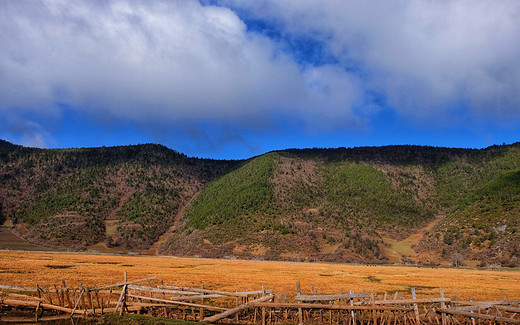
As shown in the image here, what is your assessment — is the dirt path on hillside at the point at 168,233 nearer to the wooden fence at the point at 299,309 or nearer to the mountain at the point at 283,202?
the mountain at the point at 283,202

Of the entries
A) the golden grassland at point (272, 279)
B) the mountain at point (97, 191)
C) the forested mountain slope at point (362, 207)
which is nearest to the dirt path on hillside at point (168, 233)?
the mountain at point (97, 191)

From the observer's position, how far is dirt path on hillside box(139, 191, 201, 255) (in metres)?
104

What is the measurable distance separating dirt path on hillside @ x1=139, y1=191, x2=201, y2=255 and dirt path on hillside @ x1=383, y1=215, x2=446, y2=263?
62.5 m

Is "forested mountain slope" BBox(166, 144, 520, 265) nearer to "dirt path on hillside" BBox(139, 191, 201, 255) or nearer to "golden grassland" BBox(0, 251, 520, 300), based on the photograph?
"dirt path on hillside" BBox(139, 191, 201, 255)

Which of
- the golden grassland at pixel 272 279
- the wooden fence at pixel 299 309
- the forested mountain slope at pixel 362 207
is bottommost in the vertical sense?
the golden grassland at pixel 272 279

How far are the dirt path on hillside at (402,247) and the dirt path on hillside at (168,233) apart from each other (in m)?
62.5

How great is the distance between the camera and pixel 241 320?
1773 cm

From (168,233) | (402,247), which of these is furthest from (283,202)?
(168,233)

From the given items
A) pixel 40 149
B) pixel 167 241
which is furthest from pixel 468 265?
pixel 40 149

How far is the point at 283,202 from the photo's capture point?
11075 cm

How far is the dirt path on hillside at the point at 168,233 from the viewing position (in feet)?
343

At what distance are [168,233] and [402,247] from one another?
237 ft

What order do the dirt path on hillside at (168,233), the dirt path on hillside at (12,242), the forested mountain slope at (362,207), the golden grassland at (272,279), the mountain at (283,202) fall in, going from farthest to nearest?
1. the dirt path on hillside at (168,233)
2. the dirt path on hillside at (12,242)
3. the mountain at (283,202)
4. the forested mountain slope at (362,207)
5. the golden grassland at (272,279)

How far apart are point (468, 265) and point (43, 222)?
364ft
